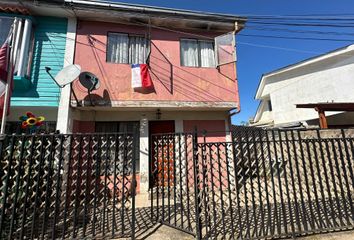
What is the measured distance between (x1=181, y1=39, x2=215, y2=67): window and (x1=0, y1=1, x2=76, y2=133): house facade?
4058 millimetres

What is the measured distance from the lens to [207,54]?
752 cm

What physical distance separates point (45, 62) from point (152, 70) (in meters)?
3.49

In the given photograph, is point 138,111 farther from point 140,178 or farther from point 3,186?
point 3,186

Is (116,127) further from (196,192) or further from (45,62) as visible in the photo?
(196,192)

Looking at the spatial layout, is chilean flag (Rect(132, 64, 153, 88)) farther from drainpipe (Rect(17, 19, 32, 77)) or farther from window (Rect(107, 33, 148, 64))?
drainpipe (Rect(17, 19, 32, 77))

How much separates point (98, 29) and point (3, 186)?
18.5ft

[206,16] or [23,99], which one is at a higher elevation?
[206,16]

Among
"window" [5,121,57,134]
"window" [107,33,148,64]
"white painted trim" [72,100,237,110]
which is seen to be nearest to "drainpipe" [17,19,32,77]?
"window" [5,121,57,134]

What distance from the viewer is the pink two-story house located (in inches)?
251

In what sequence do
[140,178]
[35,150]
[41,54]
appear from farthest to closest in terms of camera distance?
[140,178], [41,54], [35,150]

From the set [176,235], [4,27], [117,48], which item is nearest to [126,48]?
[117,48]

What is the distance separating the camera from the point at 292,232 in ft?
11.0

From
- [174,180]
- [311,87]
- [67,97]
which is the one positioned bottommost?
[174,180]

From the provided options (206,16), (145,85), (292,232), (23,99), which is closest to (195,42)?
(206,16)
